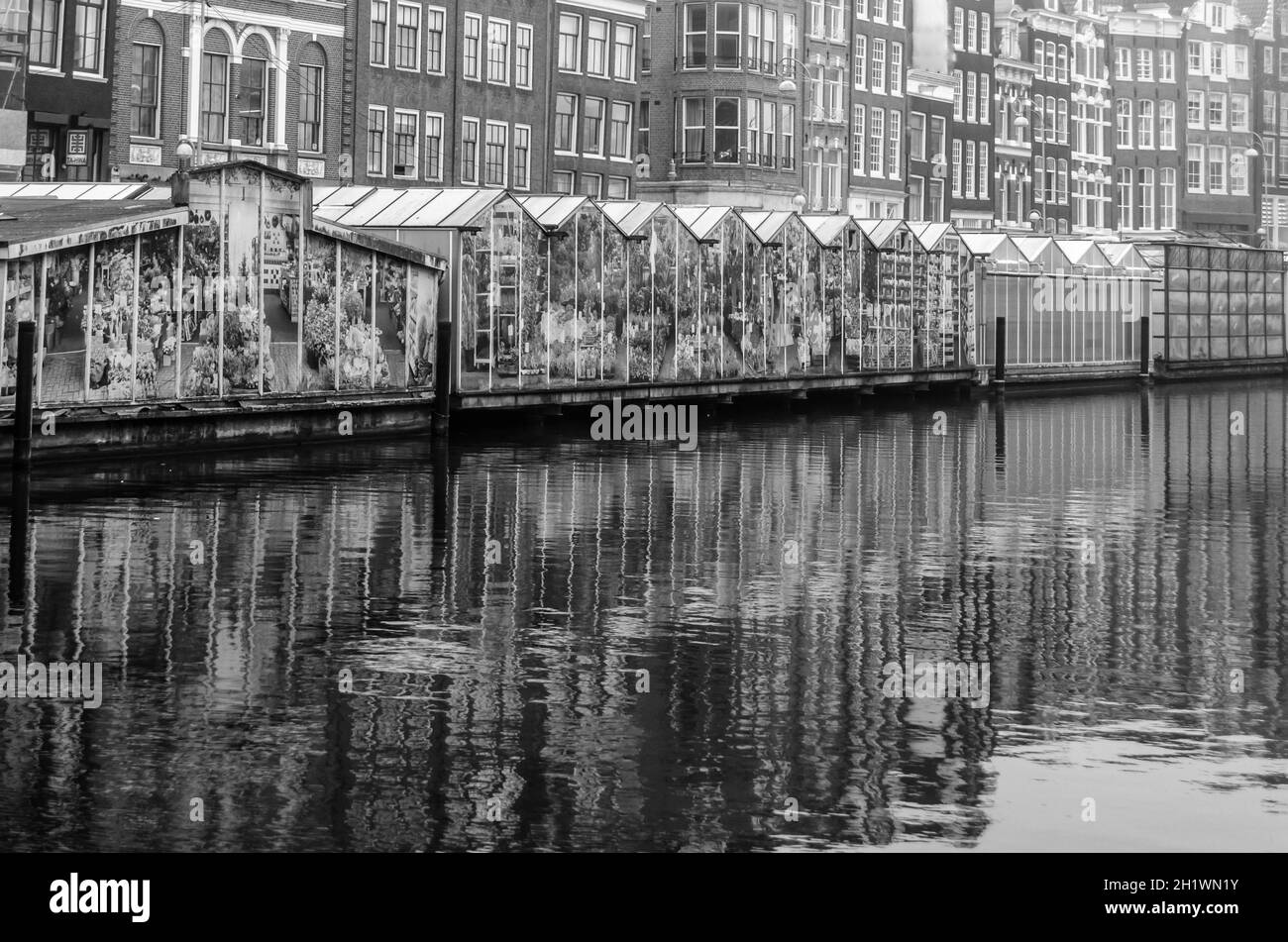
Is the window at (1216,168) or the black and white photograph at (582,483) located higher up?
the window at (1216,168)

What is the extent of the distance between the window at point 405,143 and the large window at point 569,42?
8521mm

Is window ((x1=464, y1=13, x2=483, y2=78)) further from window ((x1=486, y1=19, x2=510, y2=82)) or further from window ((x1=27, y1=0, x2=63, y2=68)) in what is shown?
window ((x1=27, y1=0, x2=63, y2=68))

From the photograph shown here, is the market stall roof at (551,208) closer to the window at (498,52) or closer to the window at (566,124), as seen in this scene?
the window at (498,52)

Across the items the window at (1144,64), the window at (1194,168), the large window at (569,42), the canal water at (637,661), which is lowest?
the canal water at (637,661)

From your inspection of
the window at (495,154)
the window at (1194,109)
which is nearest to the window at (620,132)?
the window at (495,154)

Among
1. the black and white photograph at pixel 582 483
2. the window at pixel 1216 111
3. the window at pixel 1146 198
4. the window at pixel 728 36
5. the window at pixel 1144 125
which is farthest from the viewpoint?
the window at pixel 1216 111

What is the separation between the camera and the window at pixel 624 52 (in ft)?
244

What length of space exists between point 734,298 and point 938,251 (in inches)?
492

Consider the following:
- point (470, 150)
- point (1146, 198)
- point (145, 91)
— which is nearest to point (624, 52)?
point (470, 150)

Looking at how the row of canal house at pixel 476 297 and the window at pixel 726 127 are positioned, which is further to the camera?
the window at pixel 726 127

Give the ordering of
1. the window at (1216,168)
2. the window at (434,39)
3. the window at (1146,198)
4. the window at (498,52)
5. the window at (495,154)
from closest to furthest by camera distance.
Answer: the window at (434,39) < the window at (498,52) < the window at (495,154) < the window at (1146,198) < the window at (1216,168)

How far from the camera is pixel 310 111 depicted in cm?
6097

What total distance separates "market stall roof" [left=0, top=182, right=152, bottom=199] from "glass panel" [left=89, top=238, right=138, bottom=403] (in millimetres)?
7540
